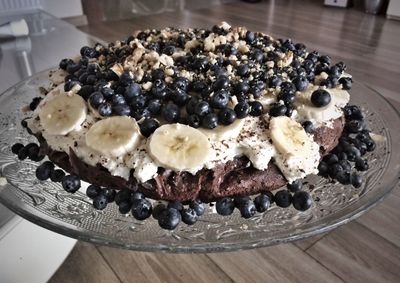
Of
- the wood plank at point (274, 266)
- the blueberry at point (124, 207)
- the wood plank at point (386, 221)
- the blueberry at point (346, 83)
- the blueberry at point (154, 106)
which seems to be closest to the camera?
the blueberry at point (124, 207)

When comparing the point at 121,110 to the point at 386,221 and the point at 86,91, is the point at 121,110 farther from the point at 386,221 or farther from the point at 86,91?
the point at 386,221

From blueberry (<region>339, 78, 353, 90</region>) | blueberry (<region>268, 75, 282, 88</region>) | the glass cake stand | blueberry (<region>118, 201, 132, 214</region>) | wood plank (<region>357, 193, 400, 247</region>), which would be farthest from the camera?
wood plank (<region>357, 193, 400, 247</region>)

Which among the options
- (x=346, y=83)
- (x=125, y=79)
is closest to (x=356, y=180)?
(x=346, y=83)

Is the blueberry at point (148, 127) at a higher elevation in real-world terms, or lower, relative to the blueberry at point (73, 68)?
lower

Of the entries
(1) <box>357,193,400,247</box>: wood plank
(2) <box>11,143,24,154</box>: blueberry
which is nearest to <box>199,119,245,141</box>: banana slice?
(2) <box>11,143,24,154</box>: blueberry

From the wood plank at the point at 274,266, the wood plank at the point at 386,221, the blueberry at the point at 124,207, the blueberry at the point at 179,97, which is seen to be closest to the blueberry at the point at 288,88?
the blueberry at the point at 179,97

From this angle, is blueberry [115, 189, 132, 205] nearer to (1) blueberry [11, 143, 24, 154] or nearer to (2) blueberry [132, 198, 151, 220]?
(2) blueberry [132, 198, 151, 220]

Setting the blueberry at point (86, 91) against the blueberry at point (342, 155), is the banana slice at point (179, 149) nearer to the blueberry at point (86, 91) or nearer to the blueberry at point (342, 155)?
the blueberry at point (86, 91)
